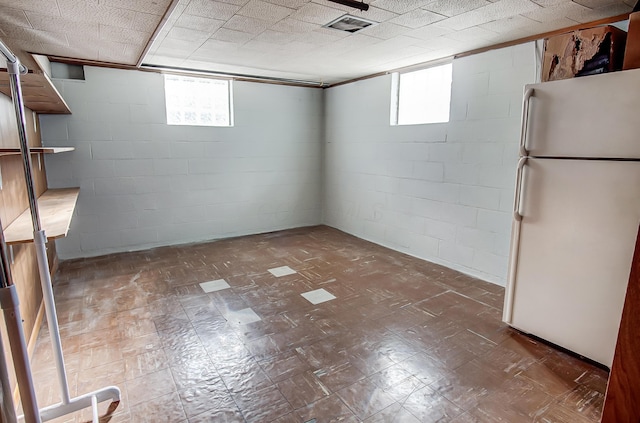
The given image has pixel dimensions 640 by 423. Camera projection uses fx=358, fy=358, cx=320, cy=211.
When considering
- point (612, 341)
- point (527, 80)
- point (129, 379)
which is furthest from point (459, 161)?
point (129, 379)

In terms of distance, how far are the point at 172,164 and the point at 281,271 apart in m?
2.05

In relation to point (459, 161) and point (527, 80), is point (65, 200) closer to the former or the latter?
point (459, 161)

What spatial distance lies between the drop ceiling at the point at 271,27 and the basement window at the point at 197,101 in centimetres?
69

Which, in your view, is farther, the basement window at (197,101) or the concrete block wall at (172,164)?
the basement window at (197,101)

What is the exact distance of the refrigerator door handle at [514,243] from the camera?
2.34m

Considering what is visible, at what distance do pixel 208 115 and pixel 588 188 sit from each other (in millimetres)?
4189

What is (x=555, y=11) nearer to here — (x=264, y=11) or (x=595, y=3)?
(x=595, y=3)

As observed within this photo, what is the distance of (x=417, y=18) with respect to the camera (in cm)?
251

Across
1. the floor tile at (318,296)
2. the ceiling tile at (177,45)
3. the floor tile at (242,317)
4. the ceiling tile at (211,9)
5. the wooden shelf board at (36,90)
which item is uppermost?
the ceiling tile at (177,45)

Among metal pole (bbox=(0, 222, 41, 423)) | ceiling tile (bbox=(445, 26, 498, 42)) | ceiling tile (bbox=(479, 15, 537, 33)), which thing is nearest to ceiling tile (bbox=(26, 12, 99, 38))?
metal pole (bbox=(0, 222, 41, 423))

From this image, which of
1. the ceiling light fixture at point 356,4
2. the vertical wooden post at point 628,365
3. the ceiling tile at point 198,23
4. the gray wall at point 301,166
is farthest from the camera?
the gray wall at point 301,166

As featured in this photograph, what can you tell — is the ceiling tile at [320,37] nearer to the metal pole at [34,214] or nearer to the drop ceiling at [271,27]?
the drop ceiling at [271,27]

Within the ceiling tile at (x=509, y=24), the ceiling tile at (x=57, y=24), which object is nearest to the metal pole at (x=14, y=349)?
the ceiling tile at (x=57, y=24)

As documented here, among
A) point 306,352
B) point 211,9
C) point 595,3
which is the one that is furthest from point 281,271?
point 595,3
